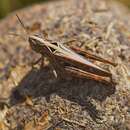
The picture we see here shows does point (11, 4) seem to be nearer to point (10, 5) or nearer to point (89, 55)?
point (10, 5)

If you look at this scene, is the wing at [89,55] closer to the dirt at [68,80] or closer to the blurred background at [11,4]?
the dirt at [68,80]

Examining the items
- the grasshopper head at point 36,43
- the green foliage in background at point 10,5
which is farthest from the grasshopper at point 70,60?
the green foliage in background at point 10,5

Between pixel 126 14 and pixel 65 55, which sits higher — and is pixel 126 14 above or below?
below

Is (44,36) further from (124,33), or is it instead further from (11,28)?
(11,28)

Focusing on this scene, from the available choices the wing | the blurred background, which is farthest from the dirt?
the blurred background

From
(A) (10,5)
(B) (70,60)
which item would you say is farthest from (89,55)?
(A) (10,5)

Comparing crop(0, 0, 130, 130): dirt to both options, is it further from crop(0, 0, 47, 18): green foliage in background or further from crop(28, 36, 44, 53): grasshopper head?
crop(0, 0, 47, 18): green foliage in background

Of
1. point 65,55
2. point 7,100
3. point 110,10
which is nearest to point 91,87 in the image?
point 65,55
